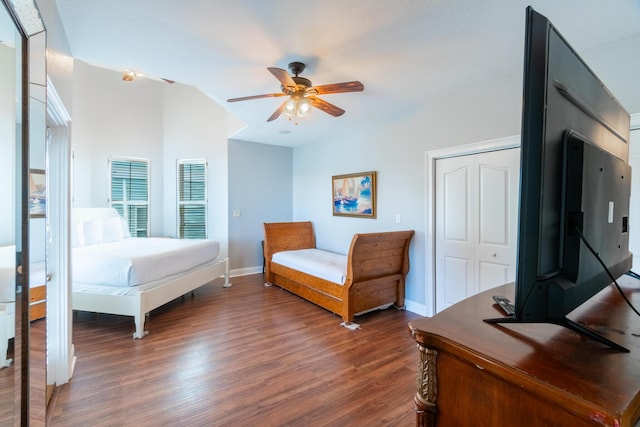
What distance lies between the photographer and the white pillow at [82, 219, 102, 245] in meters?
3.89

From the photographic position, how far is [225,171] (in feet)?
16.8

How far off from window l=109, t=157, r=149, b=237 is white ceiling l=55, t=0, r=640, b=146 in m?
3.51

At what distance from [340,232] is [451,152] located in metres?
2.16

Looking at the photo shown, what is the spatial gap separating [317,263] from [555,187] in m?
3.19

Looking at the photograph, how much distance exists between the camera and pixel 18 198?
107 cm

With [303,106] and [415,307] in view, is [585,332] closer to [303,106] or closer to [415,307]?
[303,106]

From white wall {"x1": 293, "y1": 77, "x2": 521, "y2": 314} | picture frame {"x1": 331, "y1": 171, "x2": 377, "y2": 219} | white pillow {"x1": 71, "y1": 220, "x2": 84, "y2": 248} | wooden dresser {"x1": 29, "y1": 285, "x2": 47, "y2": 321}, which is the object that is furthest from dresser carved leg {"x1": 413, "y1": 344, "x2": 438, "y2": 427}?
white pillow {"x1": 71, "y1": 220, "x2": 84, "y2": 248}

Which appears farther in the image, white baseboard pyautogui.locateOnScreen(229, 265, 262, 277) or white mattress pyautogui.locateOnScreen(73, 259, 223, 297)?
white baseboard pyautogui.locateOnScreen(229, 265, 262, 277)

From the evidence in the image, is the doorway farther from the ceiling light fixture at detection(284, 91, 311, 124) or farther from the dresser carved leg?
the dresser carved leg

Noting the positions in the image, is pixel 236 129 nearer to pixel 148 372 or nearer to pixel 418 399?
pixel 148 372

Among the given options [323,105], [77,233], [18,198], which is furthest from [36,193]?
[77,233]

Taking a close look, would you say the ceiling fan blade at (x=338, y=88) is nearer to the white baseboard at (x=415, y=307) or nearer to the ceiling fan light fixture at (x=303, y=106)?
the ceiling fan light fixture at (x=303, y=106)

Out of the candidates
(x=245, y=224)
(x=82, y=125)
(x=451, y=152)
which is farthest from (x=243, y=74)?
(x=82, y=125)

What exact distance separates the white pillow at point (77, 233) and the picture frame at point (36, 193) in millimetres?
2942
